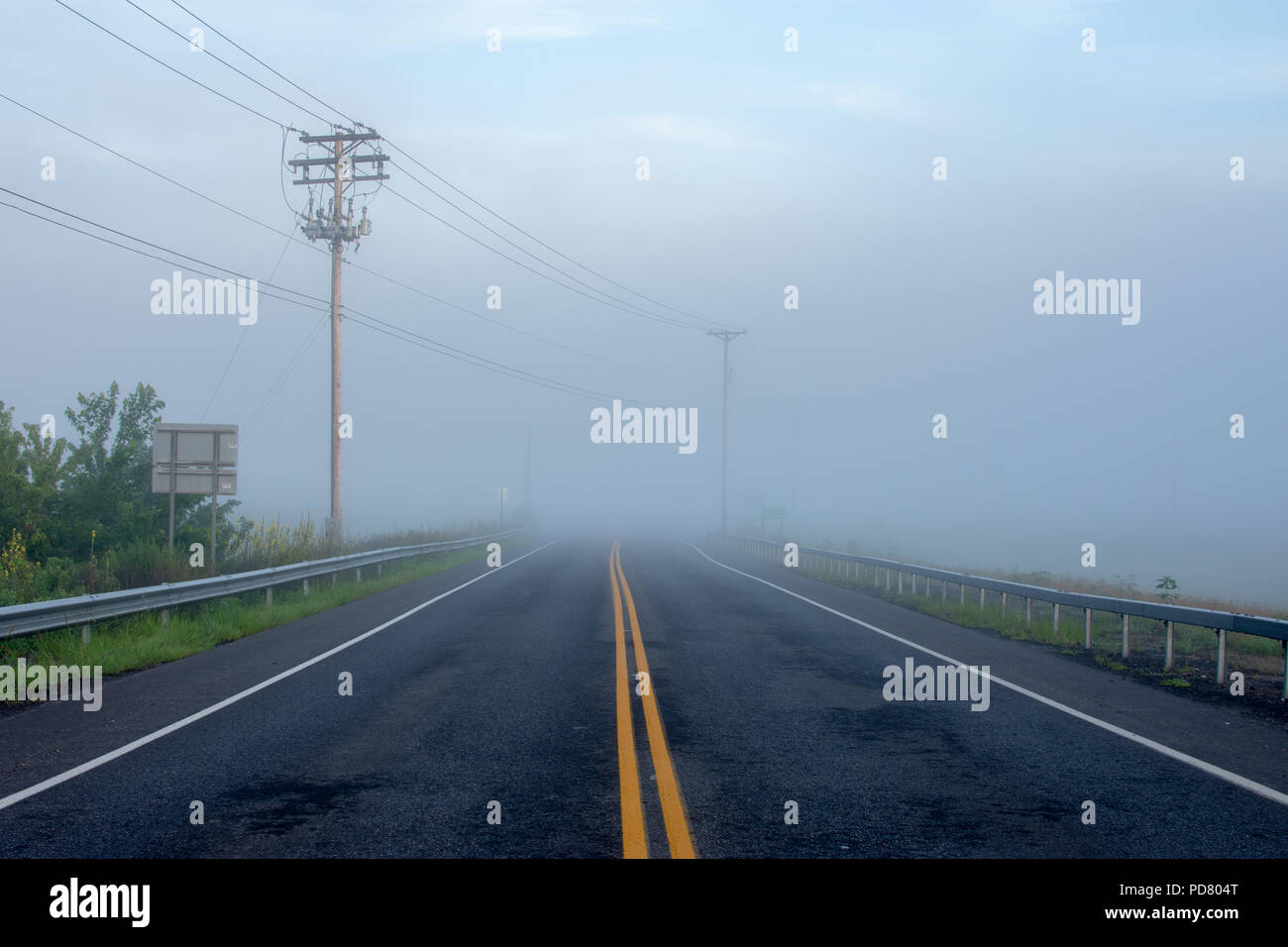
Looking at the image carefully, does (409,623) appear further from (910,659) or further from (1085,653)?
(1085,653)

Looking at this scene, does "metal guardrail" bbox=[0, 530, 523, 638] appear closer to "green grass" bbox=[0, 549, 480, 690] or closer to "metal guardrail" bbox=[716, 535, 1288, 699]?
"green grass" bbox=[0, 549, 480, 690]

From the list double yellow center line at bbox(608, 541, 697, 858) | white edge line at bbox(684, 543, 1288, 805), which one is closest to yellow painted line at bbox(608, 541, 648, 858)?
double yellow center line at bbox(608, 541, 697, 858)

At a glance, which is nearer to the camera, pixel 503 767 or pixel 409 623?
pixel 503 767

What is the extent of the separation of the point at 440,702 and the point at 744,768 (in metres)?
3.74

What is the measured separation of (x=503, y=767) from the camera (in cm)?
706

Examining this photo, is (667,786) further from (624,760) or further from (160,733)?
(160,733)

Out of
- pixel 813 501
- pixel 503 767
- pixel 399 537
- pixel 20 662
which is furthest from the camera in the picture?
pixel 813 501

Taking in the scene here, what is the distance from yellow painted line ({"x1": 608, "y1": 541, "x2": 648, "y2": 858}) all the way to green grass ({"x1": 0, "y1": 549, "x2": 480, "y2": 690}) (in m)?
6.16

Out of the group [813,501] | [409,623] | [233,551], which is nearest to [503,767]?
[409,623]

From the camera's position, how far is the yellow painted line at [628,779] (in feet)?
17.5

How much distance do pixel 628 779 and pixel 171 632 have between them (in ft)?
31.2

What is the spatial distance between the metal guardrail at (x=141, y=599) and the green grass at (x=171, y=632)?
297 mm

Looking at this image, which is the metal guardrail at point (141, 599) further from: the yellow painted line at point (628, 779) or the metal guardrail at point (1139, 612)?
the metal guardrail at point (1139, 612)

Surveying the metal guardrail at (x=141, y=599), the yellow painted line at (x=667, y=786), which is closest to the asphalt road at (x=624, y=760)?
the yellow painted line at (x=667, y=786)
